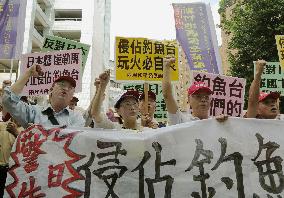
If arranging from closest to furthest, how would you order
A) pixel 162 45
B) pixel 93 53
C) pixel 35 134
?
pixel 35 134
pixel 162 45
pixel 93 53

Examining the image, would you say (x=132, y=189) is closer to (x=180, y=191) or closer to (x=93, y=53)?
(x=180, y=191)

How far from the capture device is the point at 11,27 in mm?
6867

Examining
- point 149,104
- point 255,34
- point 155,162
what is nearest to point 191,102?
point 155,162

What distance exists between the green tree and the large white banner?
40.9ft

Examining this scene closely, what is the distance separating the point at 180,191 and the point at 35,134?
129 cm

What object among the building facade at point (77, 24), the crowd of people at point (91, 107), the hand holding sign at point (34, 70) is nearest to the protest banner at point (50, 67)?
the crowd of people at point (91, 107)

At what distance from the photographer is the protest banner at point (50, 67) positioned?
538cm

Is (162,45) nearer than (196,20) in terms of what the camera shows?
Yes

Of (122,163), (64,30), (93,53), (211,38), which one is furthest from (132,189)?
(64,30)

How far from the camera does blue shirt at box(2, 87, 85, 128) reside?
3521 millimetres

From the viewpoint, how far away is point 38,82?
538 centimetres

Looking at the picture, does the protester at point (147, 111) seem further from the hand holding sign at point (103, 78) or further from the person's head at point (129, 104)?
→ the hand holding sign at point (103, 78)

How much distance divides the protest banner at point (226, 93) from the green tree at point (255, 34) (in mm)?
10666

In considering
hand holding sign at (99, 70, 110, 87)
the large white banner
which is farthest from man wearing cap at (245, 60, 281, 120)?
hand holding sign at (99, 70, 110, 87)
